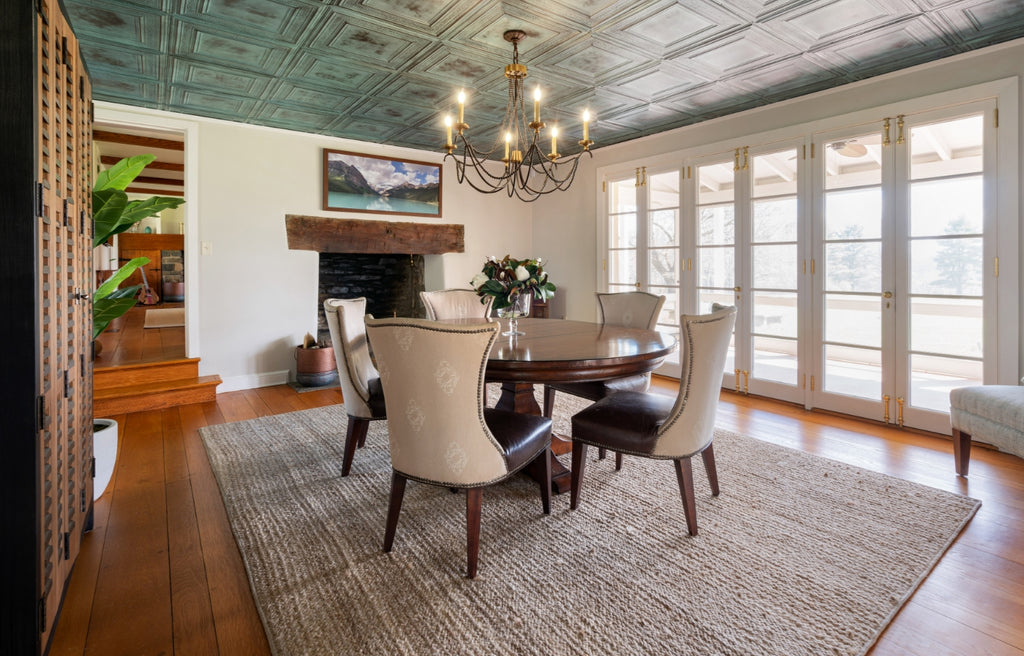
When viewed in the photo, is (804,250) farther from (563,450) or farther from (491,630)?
(491,630)

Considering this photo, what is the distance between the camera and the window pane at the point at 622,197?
16.8ft

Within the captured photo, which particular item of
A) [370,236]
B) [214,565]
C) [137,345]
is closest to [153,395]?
[137,345]

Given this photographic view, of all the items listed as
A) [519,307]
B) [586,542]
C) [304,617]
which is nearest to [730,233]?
[519,307]

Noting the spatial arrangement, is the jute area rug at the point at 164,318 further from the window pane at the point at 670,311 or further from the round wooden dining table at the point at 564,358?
the window pane at the point at 670,311

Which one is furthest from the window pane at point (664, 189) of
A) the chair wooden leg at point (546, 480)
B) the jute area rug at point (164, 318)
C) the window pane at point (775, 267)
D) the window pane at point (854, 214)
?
the jute area rug at point (164, 318)

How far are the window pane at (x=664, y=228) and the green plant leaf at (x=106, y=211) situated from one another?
4124 millimetres

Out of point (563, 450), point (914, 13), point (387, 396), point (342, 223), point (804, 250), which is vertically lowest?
point (563, 450)

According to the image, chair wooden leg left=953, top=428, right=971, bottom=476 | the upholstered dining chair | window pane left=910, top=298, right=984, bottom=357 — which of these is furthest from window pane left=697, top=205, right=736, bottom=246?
chair wooden leg left=953, top=428, right=971, bottom=476

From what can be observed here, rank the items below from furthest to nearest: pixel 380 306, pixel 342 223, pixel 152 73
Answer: pixel 380 306 < pixel 342 223 < pixel 152 73

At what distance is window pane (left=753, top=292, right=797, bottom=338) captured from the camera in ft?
13.0

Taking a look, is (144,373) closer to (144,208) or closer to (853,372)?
(144,208)

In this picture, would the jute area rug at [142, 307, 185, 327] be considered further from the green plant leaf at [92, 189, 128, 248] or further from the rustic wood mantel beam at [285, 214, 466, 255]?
the green plant leaf at [92, 189, 128, 248]

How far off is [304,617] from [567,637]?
0.78m

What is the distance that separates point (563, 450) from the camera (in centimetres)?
279
